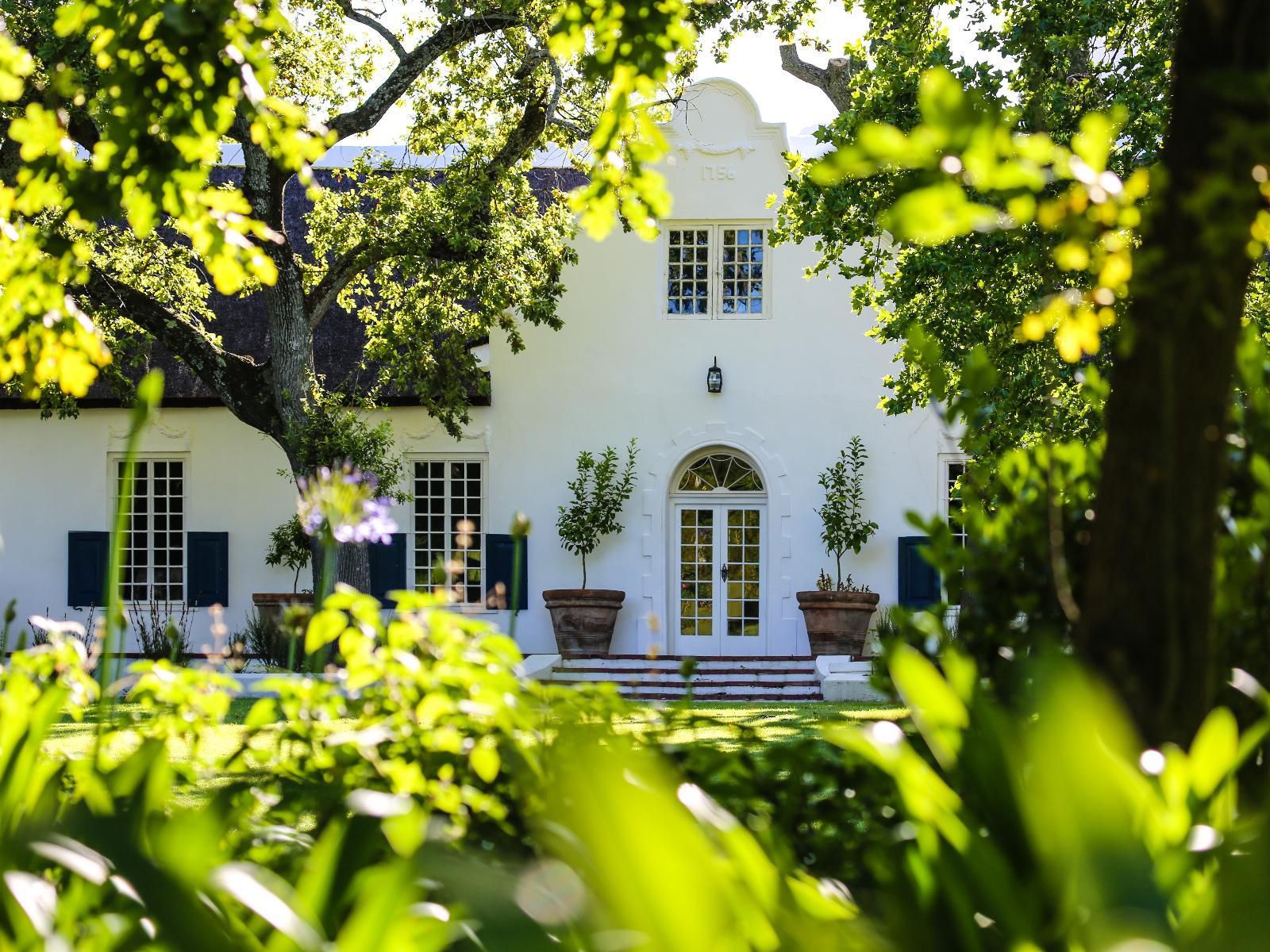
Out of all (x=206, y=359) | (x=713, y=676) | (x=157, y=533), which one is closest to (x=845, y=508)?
(x=713, y=676)

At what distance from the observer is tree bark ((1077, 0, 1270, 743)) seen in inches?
78.0

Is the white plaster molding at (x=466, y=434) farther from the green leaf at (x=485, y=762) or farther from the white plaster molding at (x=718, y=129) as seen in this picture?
the green leaf at (x=485, y=762)

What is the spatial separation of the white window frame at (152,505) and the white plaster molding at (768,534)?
549 cm

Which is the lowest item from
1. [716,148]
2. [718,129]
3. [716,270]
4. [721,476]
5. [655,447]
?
[721,476]

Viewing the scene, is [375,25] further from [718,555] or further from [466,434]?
[718,555]

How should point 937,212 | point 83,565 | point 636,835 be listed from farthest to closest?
point 83,565, point 937,212, point 636,835

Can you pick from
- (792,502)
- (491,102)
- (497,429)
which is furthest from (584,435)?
(491,102)

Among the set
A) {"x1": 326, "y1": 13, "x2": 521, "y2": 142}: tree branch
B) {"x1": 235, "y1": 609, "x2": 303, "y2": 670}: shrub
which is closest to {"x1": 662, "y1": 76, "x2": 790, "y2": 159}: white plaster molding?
{"x1": 326, "y1": 13, "x2": 521, "y2": 142}: tree branch

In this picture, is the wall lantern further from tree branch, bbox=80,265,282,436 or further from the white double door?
tree branch, bbox=80,265,282,436

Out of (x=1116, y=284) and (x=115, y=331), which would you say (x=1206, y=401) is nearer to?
(x=1116, y=284)

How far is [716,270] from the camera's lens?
15.8 m

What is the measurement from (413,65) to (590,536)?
17.9 feet

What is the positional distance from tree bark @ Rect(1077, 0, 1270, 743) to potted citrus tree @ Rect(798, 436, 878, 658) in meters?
12.5

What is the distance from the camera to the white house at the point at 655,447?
1531cm
